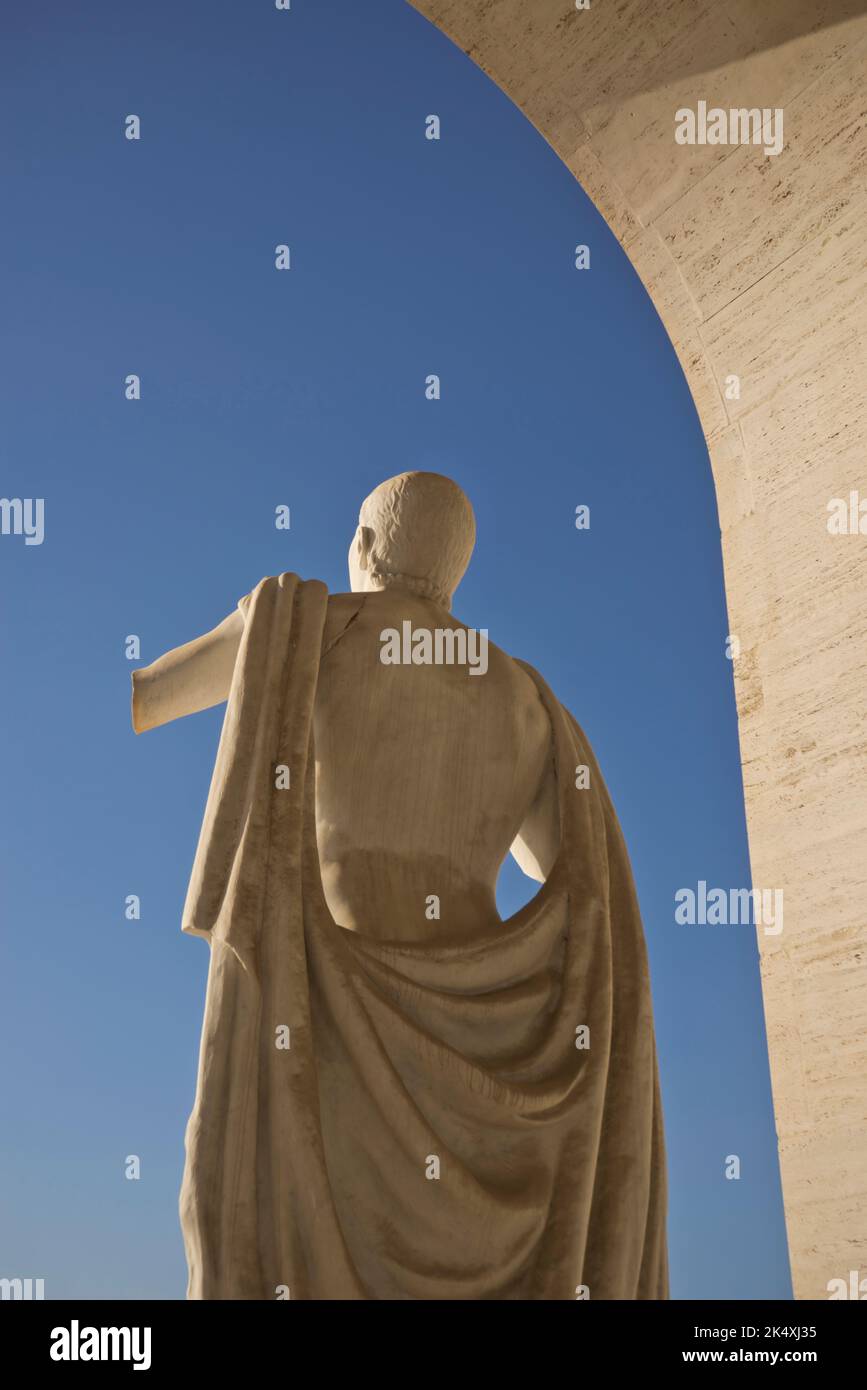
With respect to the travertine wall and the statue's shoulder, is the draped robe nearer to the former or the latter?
the statue's shoulder

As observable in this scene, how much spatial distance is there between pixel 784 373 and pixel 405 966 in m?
3.60

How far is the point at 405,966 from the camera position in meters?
3.21

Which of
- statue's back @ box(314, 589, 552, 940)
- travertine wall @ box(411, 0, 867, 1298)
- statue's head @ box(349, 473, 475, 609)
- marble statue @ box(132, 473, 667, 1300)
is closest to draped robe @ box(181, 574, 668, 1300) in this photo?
marble statue @ box(132, 473, 667, 1300)

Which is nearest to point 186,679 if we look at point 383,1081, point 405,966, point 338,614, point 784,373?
point 338,614

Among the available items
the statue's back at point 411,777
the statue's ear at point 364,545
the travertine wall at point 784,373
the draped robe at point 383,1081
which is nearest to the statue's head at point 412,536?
the statue's ear at point 364,545

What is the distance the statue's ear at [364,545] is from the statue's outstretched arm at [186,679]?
427mm

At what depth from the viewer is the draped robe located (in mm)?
2875

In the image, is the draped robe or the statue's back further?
the statue's back

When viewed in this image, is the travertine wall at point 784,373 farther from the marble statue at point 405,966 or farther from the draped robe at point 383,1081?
the draped robe at point 383,1081

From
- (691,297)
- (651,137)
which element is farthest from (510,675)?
(651,137)

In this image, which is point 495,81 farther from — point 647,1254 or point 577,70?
point 647,1254

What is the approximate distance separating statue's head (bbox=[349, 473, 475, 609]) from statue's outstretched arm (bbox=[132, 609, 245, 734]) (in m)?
0.44

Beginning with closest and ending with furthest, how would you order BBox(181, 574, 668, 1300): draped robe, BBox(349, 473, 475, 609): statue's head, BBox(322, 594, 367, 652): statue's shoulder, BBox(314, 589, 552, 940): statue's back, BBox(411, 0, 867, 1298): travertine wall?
BBox(181, 574, 668, 1300): draped robe
BBox(314, 589, 552, 940): statue's back
BBox(322, 594, 367, 652): statue's shoulder
BBox(349, 473, 475, 609): statue's head
BBox(411, 0, 867, 1298): travertine wall

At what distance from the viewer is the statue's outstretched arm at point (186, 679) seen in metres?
3.66
